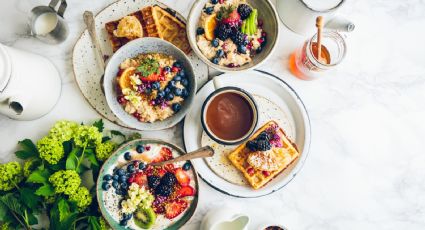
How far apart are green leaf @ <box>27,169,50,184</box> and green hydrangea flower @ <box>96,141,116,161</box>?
247mm

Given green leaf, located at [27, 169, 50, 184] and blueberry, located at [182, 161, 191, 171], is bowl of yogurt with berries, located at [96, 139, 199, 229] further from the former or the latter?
green leaf, located at [27, 169, 50, 184]

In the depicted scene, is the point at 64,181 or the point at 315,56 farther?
the point at 315,56

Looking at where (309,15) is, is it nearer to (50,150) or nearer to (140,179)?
(140,179)

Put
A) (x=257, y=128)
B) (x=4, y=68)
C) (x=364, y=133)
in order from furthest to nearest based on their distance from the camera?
(x=364, y=133) → (x=257, y=128) → (x=4, y=68)

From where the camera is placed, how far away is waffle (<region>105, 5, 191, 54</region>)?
2355mm

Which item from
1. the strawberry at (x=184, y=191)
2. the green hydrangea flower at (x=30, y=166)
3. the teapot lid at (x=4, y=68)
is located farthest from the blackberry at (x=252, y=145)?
the teapot lid at (x=4, y=68)

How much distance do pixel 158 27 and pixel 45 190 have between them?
0.94 meters

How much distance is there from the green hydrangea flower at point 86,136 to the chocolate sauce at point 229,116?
0.54 meters

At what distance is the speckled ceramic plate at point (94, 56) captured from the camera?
238 cm

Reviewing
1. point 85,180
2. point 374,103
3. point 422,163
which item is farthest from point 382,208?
point 85,180

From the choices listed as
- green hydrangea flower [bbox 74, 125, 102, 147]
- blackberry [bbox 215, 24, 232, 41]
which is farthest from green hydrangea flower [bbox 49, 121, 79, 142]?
blackberry [bbox 215, 24, 232, 41]

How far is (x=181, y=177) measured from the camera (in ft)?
7.65

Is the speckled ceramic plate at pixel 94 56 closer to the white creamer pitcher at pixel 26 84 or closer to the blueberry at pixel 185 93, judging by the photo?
the white creamer pitcher at pixel 26 84

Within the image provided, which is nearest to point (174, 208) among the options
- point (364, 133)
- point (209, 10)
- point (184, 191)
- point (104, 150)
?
point (184, 191)
